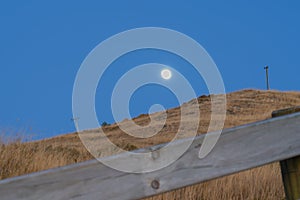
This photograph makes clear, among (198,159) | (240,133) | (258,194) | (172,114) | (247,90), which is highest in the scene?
(247,90)

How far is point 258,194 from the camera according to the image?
4855 millimetres

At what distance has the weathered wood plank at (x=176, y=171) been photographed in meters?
2.24

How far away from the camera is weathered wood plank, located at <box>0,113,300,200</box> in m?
2.24

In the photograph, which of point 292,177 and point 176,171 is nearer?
point 176,171

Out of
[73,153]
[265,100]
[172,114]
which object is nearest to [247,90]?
[265,100]

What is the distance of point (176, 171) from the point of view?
2.40 m

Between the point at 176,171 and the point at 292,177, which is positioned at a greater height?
the point at 292,177

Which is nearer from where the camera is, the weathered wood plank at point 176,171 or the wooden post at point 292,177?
the weathered wood plank at point 176,171

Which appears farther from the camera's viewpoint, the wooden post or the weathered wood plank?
the wooden post

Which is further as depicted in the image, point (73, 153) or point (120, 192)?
point (73, 153)

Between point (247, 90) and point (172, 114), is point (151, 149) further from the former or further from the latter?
point (247, 90)

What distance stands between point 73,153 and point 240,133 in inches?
285

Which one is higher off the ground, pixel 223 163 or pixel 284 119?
pixel 284 119

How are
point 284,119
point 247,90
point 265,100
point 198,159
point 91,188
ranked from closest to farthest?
1. point 91,188
2. point 198,159
3. point 284,119
4. point 265,100
5. point 247,90
